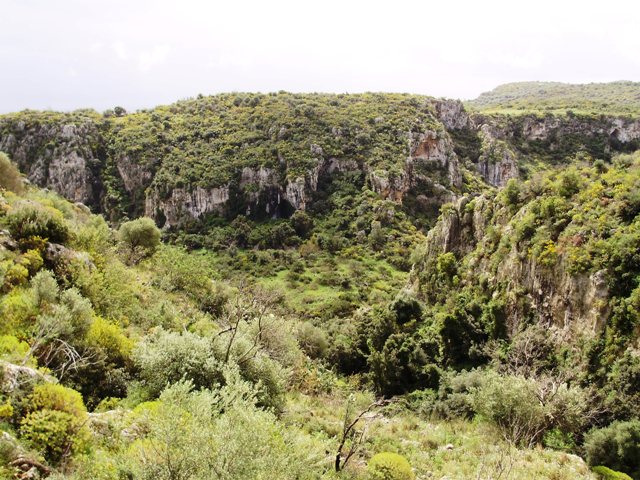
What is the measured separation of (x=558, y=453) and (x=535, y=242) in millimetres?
15285

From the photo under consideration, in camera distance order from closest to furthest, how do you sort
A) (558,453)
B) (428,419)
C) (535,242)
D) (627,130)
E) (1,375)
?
(1,375) < (558,453) < (428,419) < (535,242) < (627,130)

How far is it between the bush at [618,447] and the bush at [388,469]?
9.18 m

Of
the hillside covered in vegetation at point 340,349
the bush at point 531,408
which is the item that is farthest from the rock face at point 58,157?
the bush at point 531,408

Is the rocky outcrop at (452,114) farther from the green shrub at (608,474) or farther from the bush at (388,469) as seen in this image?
the bush at (388,469)

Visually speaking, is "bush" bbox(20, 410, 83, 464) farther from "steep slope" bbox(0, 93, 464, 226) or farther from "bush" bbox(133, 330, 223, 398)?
"steep slope" bbox(0, 93, 464, 226)

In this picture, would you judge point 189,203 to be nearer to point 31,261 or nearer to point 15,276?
point 31,261

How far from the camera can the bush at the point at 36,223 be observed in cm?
1855

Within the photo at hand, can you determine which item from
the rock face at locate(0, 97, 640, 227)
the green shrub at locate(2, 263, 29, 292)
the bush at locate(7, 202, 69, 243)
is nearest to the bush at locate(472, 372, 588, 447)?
the green shrub at locate(2, 263, 29, 292)

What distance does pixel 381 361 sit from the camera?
3127cm

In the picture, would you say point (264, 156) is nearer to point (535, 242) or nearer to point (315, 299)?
point (315, 299)

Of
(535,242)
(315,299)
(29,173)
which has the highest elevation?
(29,173)

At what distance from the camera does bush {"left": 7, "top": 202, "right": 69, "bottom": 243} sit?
18.5 meters

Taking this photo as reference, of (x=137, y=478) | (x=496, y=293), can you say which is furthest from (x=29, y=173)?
(x=137, y=478)

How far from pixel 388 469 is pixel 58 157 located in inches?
4437
